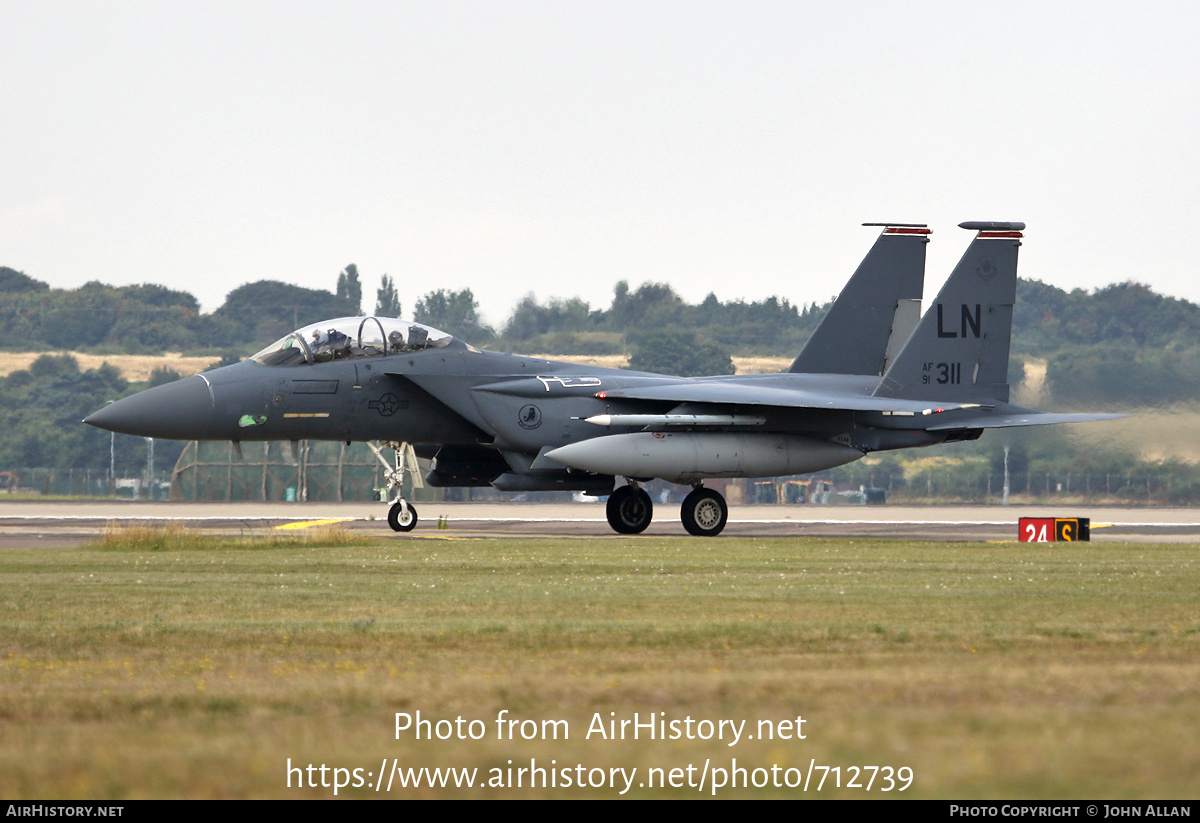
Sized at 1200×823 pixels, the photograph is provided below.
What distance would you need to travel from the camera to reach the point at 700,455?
2262 centimetres

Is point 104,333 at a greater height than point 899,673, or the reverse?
point 104,333

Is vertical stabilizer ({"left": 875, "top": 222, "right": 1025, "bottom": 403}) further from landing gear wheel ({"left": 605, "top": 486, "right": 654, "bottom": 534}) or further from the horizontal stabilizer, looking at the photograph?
landing gear wheel ({"left": 605, "top": 486, "right": 654, "bottom": 534})

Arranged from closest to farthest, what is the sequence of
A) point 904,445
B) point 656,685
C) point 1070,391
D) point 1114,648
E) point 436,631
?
point 656,685
point 1114,648
point 436,631
point 904,445
point 1070,391

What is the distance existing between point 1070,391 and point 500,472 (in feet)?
64.7

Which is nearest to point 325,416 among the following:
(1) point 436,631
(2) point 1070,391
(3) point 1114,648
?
(1) point 436,631

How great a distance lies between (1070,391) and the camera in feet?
124

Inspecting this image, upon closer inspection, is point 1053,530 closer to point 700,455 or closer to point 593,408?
point 700,455

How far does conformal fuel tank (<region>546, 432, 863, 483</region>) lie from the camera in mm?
22078

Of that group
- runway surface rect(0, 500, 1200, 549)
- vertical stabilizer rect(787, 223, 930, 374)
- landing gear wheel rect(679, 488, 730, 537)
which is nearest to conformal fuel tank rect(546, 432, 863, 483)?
landing gear wheel rect(679, 488, 730, 537)

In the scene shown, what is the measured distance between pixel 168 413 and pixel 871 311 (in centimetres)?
1289

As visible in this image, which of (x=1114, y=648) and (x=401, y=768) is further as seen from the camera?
(x=1114, y=648)

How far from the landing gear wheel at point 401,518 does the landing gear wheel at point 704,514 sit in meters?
4.67
